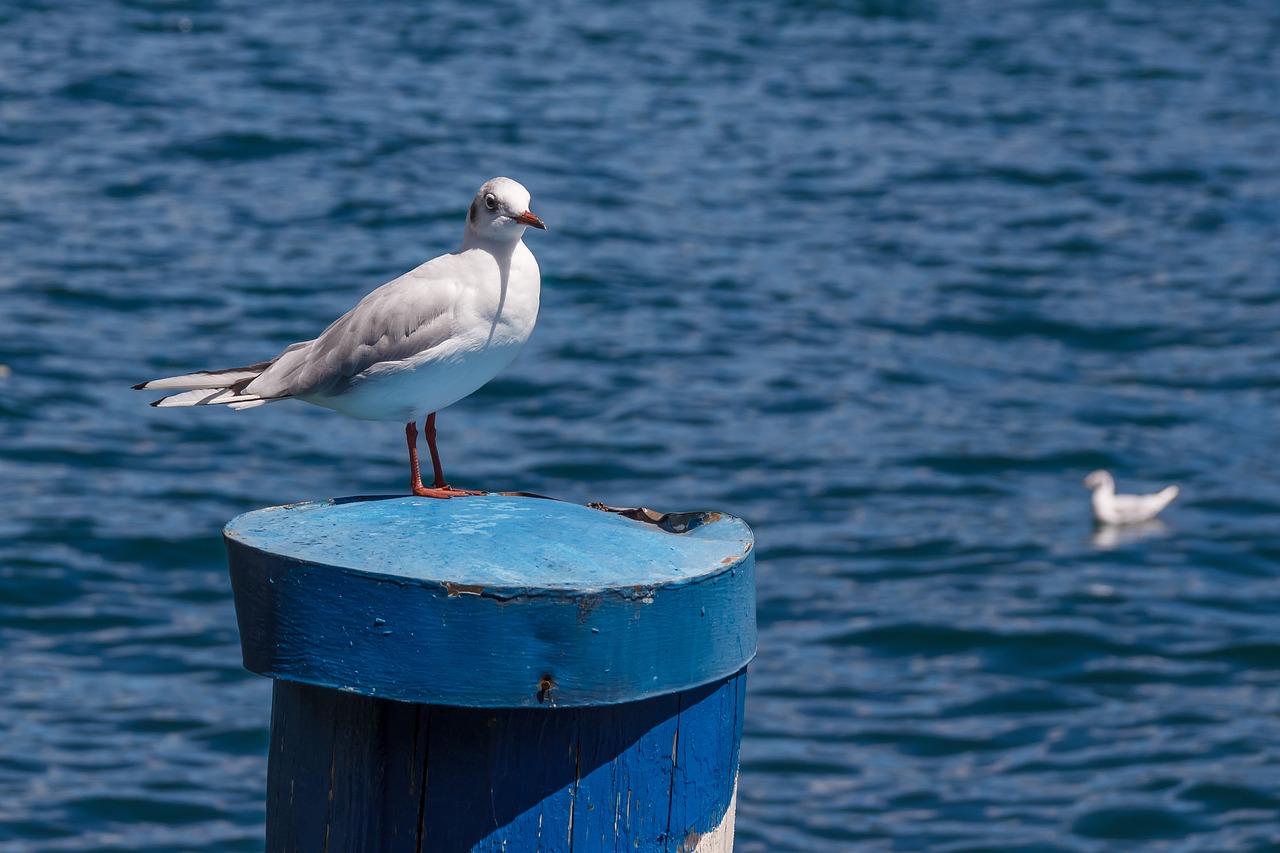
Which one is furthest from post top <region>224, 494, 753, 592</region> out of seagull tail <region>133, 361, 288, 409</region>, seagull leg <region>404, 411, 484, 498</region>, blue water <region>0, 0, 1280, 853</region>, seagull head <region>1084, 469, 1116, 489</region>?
seagull head <region>1084, 469, 1116, 489</region>

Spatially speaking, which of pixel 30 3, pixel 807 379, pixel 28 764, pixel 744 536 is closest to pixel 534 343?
pixel 807 379

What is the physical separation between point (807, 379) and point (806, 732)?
4.44 m

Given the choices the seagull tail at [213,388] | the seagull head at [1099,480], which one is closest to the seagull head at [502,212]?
the seagull tail at [213,388]

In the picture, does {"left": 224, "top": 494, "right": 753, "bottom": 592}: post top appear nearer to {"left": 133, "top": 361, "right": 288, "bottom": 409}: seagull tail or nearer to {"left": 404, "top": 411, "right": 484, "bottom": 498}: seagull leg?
{"left": 404, "top": 411, "right": 484, "bottom": 498}: seagull leg

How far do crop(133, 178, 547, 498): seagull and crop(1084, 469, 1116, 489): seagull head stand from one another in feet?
24.0

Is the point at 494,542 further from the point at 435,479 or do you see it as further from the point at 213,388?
the point at 213,388

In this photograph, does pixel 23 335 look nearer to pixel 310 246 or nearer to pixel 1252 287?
pixel 310 246

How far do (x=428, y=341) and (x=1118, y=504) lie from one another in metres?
7.42

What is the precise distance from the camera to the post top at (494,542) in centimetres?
267

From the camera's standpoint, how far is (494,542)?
2.85 m

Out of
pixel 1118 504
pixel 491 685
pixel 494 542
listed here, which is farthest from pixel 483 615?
pixel 1118 504

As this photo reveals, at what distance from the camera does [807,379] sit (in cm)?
1165

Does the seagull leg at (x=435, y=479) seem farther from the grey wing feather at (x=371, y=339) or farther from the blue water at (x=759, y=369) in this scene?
the blue water at (x=759, y=369)

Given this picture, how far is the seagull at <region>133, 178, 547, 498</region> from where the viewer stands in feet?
11.6
